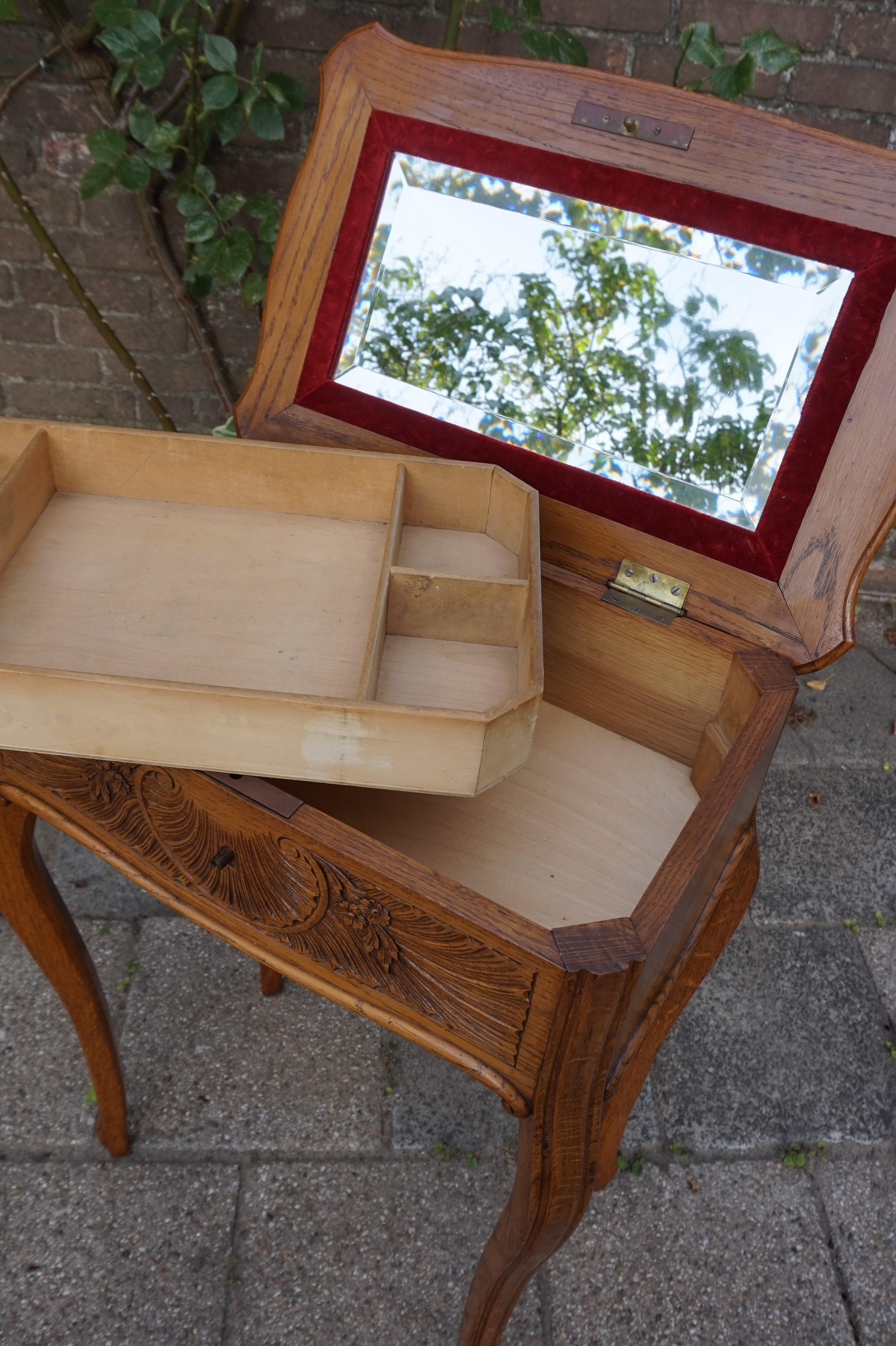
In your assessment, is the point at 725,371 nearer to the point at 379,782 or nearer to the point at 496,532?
the point at 496,532

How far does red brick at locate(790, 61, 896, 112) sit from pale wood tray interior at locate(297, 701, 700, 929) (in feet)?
5.90

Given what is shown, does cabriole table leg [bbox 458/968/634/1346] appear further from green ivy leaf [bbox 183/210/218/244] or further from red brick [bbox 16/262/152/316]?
red brick [bbox 16/262/152/316]

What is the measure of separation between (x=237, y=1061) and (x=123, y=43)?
1.92 meters

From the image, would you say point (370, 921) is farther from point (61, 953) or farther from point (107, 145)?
point (107, 145)

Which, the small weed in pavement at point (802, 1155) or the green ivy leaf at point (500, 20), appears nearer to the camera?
the small weed in pavement at point (802, 1155)

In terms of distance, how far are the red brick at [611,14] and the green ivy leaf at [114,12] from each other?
91 cm

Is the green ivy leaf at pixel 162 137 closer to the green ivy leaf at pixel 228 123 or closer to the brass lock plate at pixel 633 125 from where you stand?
the green ivy leaf at pixel 228 123

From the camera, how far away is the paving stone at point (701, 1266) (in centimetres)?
147

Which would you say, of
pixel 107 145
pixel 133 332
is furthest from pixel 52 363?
pixel 107 145

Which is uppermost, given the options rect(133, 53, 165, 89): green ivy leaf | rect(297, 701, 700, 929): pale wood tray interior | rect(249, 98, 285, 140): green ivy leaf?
rect(133, 53, 165, 89): green ivy leaf

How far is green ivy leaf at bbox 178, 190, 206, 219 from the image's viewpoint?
6.46 feet

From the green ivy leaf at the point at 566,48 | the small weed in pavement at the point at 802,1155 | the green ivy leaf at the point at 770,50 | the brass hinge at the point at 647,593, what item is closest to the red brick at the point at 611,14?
the green ivy leaf at the point at 566,48

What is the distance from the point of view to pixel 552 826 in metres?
1.15

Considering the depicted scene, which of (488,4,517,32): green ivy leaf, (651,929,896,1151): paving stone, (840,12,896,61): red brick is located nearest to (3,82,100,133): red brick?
(488,4,517,32): green ivy leaf
